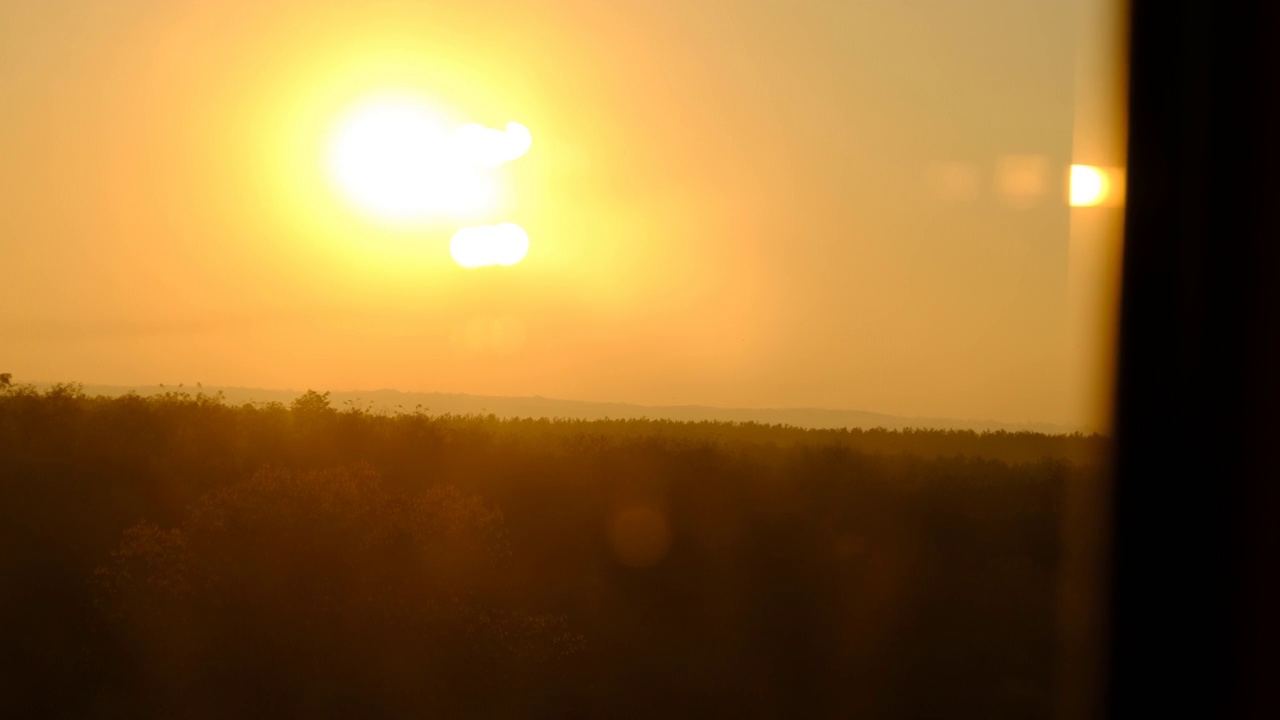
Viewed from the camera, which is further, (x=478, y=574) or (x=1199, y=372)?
(x=478, y=574)

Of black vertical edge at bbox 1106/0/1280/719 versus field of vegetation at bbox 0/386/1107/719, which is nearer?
black vertical edge at bbox 1106/0/1280/719

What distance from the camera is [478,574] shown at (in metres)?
7.96

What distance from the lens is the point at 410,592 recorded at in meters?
7.61

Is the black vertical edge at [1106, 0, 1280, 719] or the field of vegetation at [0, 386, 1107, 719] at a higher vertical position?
the black vertical edge at [1106, 0, 1280, 719]

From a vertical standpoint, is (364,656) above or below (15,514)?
below

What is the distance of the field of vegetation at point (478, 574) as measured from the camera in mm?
6711

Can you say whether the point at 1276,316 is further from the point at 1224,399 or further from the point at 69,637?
the point at 69,637

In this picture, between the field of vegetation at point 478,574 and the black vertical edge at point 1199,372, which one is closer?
the black vertical edge at point 1199,372

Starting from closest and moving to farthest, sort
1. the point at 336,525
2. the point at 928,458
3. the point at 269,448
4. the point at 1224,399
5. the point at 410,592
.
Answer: the point at 1224,399 < the point at 410,592 < the point at 336,525 < the point at 269,448 < the point at 928,458

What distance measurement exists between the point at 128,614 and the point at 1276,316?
21.2ft

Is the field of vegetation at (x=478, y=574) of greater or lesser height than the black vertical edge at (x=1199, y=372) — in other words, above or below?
below

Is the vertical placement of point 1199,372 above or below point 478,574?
above

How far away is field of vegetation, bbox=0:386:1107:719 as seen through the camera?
22.0 feet

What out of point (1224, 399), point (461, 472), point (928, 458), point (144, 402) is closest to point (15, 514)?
point (144, 402)
